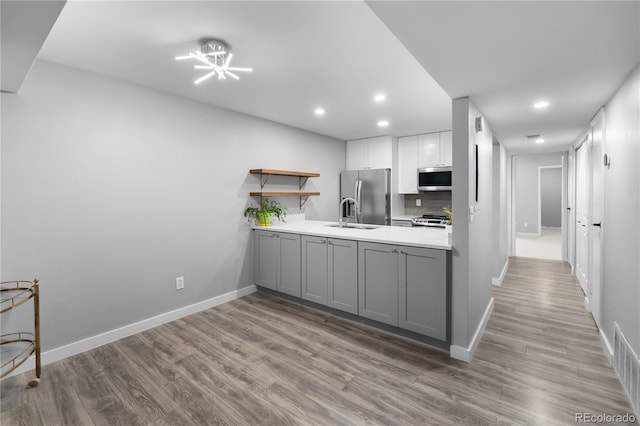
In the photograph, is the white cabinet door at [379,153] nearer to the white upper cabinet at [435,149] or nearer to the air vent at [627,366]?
the white upper cabinet at [435,149]

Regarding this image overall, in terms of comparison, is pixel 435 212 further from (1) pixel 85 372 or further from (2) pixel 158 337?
(1) pixel 85 372

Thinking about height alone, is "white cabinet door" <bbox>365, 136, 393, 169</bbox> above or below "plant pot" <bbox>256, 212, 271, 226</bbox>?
A: above

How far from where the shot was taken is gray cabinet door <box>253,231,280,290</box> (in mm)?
3752

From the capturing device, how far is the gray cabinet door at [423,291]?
7.98 ft

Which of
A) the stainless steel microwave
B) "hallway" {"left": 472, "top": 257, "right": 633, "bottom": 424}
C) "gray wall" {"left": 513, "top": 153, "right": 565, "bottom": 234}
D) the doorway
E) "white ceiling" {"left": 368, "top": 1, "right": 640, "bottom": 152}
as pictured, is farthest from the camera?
"gray wall" {"left": 513, "top": 153, "right": 565, "bottom": 234}

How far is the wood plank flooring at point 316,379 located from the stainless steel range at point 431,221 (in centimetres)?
196

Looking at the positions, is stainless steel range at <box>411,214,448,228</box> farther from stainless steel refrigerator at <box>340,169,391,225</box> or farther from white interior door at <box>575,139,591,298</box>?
white interior door at <box>575,139,591,298</box>

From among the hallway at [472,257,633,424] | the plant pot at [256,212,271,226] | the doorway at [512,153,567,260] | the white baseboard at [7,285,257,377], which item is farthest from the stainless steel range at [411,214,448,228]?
the doorway at [512,153,567,260]

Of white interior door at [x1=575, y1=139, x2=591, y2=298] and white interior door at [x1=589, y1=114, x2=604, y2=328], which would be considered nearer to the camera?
white interior door at [x1=589, y1=114, x2=604, y2=328]

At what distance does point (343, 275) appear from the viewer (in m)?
3.07

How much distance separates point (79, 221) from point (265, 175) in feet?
7.04

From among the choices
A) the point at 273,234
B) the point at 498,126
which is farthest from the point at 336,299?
the point at 498,126

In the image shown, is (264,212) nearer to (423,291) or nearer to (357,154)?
(423,291)

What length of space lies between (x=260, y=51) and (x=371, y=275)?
7.01 feet
